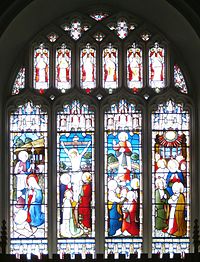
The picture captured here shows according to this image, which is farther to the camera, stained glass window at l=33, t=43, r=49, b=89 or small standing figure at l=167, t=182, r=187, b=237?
stained glass window at l=33, t=43, r=49, b=89

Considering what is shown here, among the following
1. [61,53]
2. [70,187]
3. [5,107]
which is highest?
[61,53]

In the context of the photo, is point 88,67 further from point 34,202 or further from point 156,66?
point 34,202

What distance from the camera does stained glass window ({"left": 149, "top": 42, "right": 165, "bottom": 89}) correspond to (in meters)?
12.8

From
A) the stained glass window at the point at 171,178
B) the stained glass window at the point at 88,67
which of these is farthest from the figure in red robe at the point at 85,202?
the stained glass window at the point at 88,67

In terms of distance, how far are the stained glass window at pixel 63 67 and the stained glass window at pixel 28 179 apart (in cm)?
49

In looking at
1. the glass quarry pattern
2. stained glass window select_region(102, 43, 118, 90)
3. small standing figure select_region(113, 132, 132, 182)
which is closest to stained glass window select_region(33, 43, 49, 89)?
the glass quarry pattern

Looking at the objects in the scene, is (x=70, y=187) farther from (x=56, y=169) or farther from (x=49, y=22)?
(x=49, y=22)

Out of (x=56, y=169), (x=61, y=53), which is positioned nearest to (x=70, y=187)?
(x=56, y=169)

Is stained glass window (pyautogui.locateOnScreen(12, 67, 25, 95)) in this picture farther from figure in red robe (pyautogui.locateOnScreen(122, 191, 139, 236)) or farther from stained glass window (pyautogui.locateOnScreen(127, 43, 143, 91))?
figure in red robe (pyautogui.locateOnScreen(122, 191, 139, 236))

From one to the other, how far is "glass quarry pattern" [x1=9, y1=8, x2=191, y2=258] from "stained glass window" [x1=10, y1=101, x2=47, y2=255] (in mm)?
14

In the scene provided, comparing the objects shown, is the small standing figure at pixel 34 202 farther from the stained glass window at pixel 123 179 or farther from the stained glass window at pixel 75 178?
the stained glass window at pixel 123 179

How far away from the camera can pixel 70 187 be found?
41.4 feet

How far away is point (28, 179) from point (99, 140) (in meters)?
1.17

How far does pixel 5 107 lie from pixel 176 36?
8.73 feet
